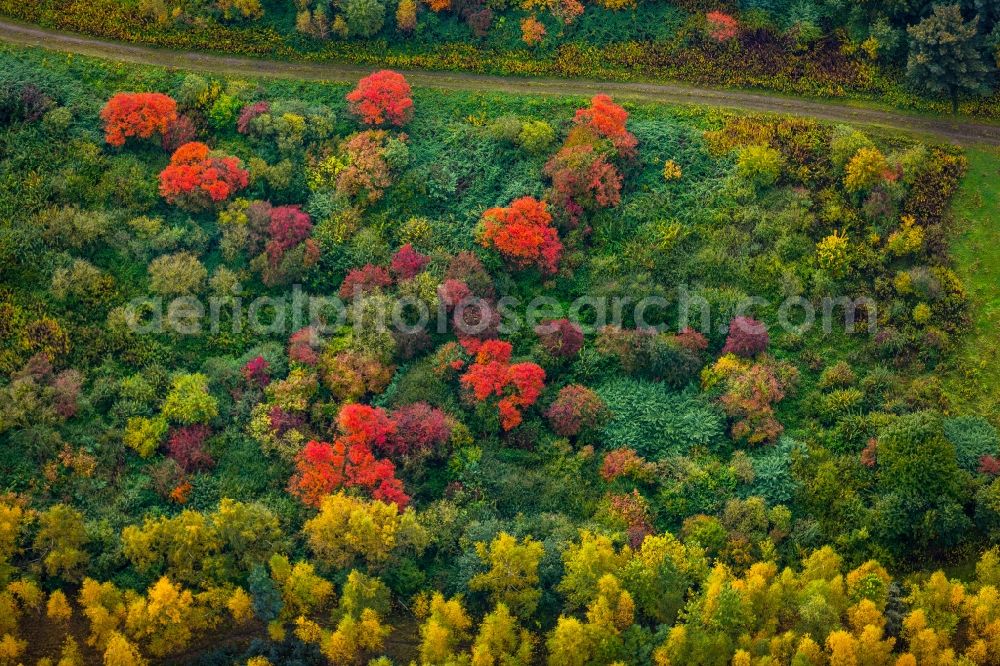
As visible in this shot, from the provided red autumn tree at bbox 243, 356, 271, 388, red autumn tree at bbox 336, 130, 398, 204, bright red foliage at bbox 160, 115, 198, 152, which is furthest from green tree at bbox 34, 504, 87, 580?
red autumn tree at bbox 336, 130, 398, 204

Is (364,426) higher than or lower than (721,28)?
lower

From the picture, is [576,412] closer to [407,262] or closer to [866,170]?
[407,262]

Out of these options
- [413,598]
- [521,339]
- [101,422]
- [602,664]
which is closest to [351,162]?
[521,339]

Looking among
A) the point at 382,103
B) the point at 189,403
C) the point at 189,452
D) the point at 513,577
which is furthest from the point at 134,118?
the point at 513,577

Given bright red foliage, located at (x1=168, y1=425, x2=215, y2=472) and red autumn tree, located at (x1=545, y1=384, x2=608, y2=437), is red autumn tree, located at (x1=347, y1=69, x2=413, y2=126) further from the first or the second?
bright red foliage, located at (x1=168, y1=425, x2=215, y2=472)

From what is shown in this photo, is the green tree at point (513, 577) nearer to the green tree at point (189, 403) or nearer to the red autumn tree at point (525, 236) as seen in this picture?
the green tree at point (189, 403)

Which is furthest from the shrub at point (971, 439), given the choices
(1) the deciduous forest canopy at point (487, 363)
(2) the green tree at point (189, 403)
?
(2) the green tree at point (189, 403)

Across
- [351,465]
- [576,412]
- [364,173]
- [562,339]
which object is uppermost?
[364,173]
